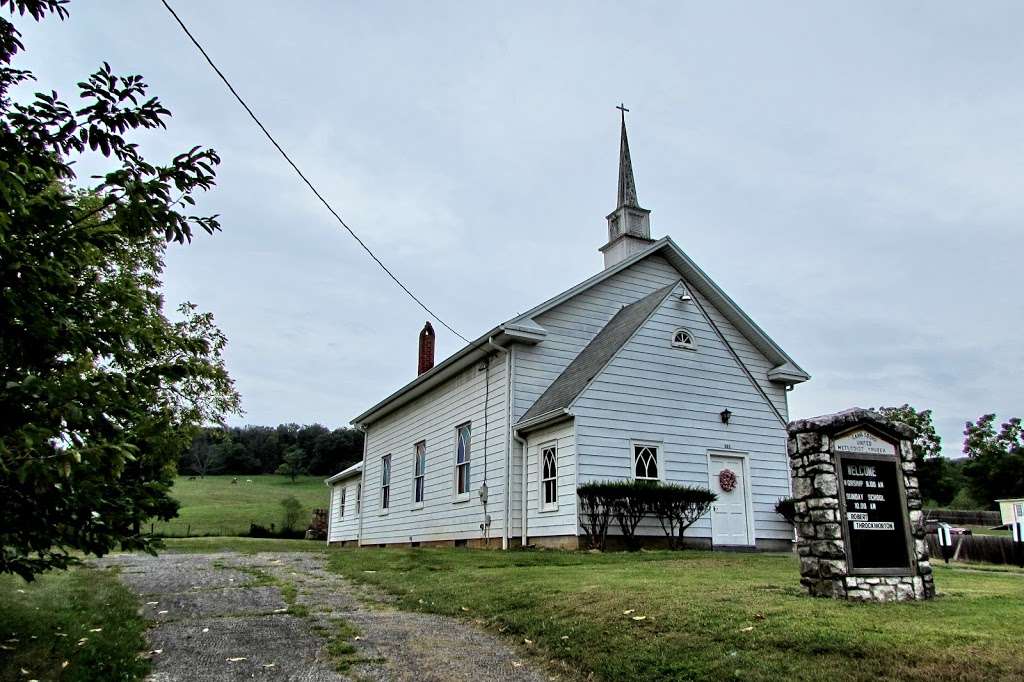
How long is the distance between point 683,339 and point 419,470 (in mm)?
8805

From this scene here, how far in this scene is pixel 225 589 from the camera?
32.0 feet

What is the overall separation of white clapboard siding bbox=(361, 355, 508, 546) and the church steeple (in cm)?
516

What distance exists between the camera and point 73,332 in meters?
4.27

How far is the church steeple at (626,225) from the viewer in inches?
783

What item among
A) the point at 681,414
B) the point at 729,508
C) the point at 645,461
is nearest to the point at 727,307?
the point at 681,414

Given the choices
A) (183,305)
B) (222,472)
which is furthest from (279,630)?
(222,472)

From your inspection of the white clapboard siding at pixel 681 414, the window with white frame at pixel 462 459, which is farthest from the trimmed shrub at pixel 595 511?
the window with white frame at pixel 462 459

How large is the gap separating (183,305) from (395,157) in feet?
35.0

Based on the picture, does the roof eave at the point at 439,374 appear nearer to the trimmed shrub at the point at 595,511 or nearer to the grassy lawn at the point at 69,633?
the trimmed shrub at the point at 595,511

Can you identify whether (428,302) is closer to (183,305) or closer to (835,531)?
(183,305)

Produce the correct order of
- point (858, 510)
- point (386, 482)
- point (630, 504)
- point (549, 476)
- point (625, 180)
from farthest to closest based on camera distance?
point (386, 482) → point (625, 180) → point (549, 476) → point (630, 504) → point (858, 510)

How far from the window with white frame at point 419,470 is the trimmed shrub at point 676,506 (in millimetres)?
8325

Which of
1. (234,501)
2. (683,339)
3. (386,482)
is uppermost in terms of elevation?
(683,339)

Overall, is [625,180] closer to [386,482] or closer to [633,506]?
[633,506]
